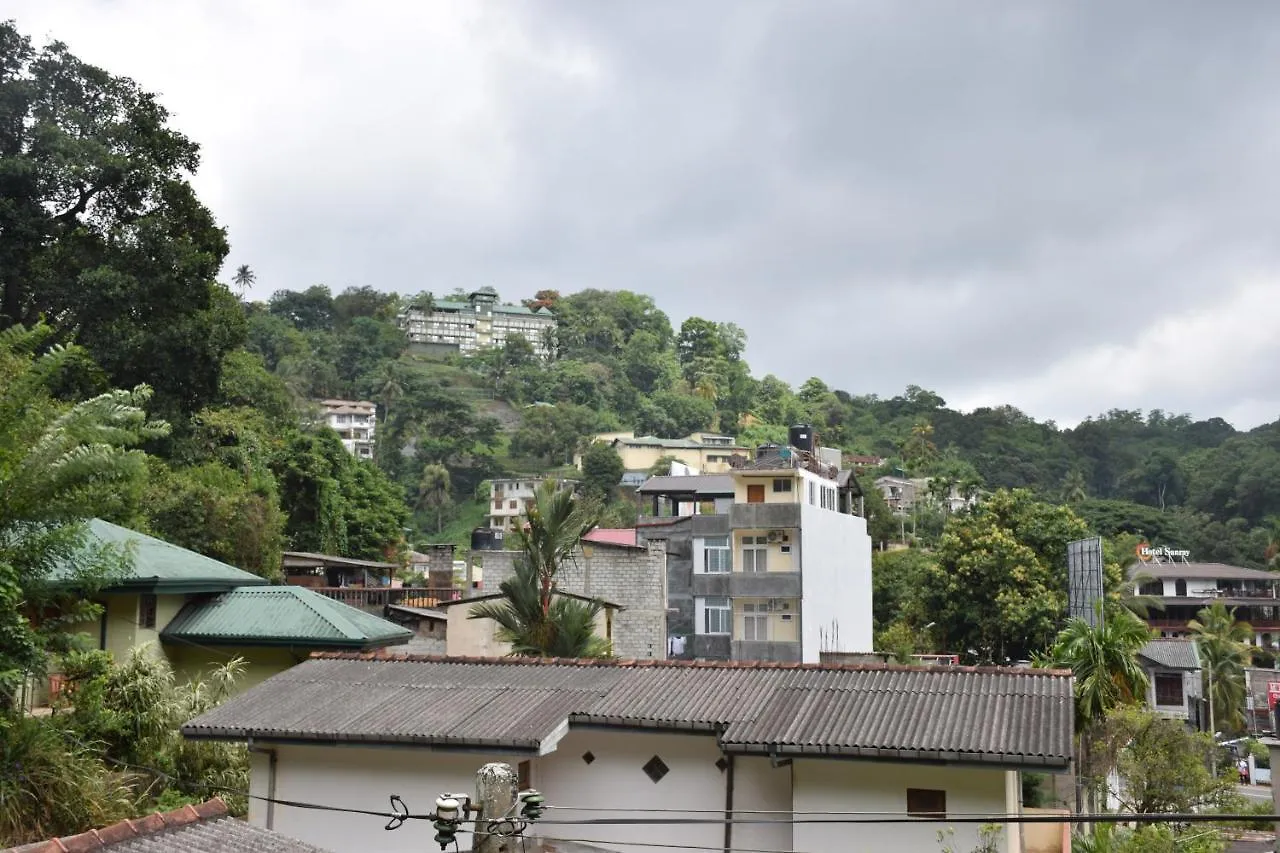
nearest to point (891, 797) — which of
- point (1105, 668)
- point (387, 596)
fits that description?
point (1105, 668)

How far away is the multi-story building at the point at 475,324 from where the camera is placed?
153500 millimetres

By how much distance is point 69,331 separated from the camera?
35.0 metres

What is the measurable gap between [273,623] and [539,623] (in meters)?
4.25

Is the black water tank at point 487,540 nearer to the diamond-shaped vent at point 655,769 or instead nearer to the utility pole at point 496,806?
the diamond-shaped vent at point 655,769

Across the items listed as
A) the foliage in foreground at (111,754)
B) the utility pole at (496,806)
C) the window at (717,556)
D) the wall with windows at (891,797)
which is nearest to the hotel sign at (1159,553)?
the window at (717,556)

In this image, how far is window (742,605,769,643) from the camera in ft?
121

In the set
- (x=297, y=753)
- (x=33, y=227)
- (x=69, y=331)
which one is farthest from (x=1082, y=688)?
(x=33, y=227)

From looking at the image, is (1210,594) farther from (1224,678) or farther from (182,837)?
(182,837)

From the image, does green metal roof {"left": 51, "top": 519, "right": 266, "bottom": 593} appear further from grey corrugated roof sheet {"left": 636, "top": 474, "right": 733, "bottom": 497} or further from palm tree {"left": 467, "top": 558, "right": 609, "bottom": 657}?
grey corrugated roof sheet {"left": 636, "top": 474, "right": 733, "bottom": 497}

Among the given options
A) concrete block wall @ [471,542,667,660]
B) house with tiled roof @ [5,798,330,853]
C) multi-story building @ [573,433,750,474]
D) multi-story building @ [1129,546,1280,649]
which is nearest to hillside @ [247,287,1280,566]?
multi-story building @ [573,433,750,474]

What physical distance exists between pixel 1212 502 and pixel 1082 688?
311 ft

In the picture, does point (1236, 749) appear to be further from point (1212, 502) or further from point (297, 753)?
point (1212, 502)

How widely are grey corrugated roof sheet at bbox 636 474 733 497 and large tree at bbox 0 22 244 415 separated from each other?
16.4 metres

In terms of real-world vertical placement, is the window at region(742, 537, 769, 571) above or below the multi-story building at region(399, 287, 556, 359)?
below
